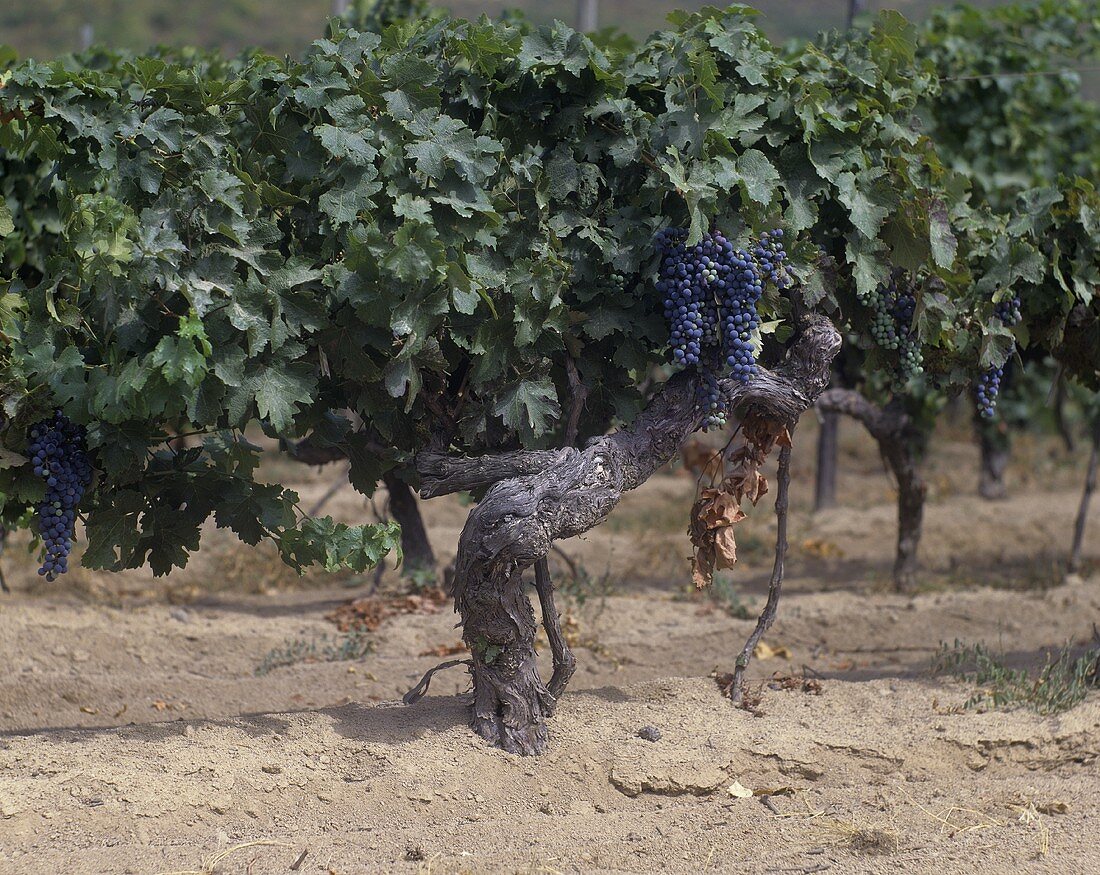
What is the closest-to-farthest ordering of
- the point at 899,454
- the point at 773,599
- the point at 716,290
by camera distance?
the point at 716,290
the point at 773,599
the point at 899,454

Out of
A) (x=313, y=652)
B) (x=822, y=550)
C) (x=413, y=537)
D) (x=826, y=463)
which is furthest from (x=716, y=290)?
(x=826, y=463)

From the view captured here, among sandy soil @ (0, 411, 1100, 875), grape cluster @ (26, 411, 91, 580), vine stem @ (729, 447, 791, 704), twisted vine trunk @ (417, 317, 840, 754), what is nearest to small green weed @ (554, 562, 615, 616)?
sandy soil @ (0, 411, 1100, 875)

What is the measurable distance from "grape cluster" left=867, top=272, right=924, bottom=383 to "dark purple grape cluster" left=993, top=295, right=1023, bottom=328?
0.42 metres

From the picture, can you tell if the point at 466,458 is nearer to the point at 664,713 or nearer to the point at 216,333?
the point at 216,333

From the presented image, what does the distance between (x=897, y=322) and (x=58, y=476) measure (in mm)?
3215

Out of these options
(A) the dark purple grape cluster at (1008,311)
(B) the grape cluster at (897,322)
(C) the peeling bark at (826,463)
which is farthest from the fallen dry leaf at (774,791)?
(C) the peeling bark at (826,463)

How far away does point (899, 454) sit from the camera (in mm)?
7918

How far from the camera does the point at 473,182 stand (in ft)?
13.6

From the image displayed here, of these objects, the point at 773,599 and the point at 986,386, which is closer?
the point at 986,386

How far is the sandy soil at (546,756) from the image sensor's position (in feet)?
13.5

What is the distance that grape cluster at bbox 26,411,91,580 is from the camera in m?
4.21

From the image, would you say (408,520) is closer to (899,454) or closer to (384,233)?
(899,454)

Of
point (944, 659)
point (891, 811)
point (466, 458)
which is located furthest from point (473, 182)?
point (944, 659)

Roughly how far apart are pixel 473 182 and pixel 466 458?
3.19 ft
